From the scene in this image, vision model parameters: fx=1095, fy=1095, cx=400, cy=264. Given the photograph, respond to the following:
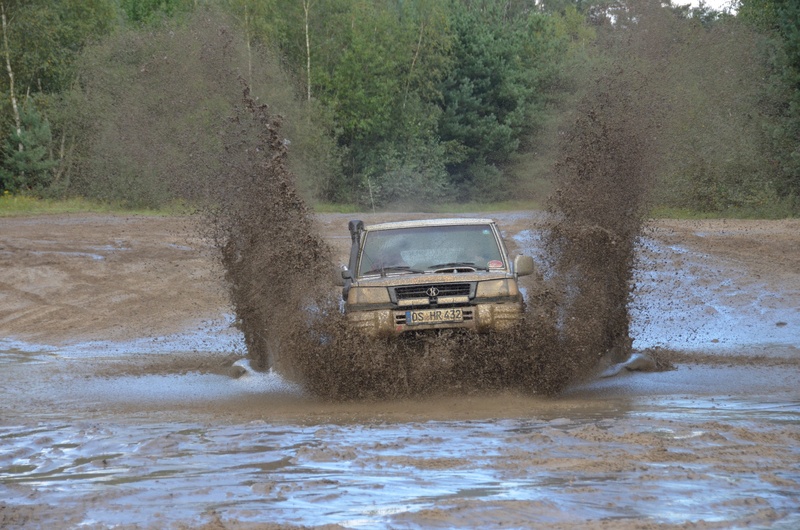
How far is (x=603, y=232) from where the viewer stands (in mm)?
12352

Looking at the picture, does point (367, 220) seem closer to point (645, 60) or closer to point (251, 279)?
point (645, 60)

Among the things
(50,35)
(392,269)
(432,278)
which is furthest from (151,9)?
(432,278)

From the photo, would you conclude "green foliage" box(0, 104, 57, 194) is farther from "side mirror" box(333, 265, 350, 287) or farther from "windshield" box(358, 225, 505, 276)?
"windshield" box(358, 225, 505, 276)

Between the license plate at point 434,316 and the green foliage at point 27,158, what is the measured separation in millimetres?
36902

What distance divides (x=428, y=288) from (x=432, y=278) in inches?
4.8

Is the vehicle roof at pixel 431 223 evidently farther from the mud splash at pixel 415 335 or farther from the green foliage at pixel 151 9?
the green foliage at pixel 151 9

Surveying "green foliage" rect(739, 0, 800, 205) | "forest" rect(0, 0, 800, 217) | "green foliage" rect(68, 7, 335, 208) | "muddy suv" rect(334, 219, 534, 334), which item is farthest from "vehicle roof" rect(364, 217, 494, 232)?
"green foliage" rect(68, 7, 335, 208)

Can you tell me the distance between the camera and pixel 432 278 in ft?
33.4

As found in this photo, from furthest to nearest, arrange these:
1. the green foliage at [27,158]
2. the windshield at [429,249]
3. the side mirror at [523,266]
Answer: the green foliage at [27,158] → the windshield at [429,249] → the side mirror at [523,266]

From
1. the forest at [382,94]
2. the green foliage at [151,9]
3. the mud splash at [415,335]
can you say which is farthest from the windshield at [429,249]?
the green foliage at [151,9]

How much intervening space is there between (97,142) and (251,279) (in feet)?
119

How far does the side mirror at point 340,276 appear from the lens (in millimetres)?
10766

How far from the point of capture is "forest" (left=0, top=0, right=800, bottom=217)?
38.2 meters

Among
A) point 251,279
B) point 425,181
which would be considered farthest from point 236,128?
point 425,181
